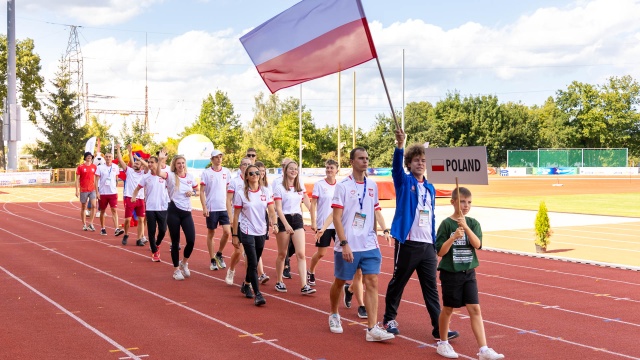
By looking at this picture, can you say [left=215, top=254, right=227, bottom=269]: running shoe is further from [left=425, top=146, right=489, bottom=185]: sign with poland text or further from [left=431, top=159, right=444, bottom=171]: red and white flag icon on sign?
[left=431, top=159, right=444, bottom=171]: red and white flag icon on sign

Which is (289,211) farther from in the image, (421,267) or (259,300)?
(421,267)

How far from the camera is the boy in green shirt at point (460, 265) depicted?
6.64 meters

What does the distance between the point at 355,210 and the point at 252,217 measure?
2303mm

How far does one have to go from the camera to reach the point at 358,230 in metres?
7.67

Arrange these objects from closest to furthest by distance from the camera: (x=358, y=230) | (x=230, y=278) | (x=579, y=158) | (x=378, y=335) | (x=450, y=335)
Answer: (x=378, y=335) → (x=450, y=335) → (x=358, y=230) → (x=230, y=278) → (x=579, y=158)

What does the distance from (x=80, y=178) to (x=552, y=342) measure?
15144 millimetres

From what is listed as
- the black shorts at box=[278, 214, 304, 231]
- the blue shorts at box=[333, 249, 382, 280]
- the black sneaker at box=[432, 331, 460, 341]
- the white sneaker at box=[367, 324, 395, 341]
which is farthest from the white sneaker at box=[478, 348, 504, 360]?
the black shorts at box=[278, 214, 304, 231]

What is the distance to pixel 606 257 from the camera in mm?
14992

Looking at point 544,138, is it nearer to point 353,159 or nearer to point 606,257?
point 606,257

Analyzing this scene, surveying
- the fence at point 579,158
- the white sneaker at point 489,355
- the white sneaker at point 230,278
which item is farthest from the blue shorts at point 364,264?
the fence at point 579,158

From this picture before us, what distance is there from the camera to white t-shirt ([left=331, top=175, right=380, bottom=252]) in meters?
7.65

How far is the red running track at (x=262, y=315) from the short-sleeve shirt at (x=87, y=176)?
5.70m

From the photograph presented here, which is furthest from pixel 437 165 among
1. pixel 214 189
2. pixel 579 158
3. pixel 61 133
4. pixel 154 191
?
pixel 579 158

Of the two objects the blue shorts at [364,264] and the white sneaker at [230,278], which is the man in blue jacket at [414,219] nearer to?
the blue shorts at [364,264]
